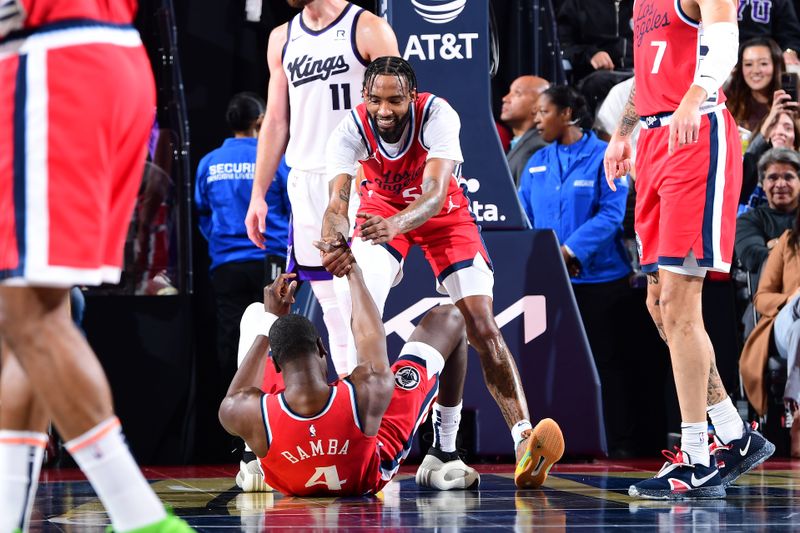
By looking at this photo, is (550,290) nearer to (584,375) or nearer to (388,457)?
(584,375)

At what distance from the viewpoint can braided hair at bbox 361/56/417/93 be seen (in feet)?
15.6

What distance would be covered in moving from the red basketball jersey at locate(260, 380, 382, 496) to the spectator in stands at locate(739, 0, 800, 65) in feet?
20.0

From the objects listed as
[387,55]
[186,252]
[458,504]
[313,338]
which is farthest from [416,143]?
[186,252]

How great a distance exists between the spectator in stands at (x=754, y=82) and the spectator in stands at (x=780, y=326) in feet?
4.67

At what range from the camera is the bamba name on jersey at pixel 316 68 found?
5.34 meters

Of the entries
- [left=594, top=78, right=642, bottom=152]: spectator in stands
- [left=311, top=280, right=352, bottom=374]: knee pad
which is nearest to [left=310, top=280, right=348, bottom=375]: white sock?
[left=311, top=280, right=352, bottom=374]: knee pad

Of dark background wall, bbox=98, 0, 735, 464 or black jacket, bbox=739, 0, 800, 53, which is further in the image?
black jacket, bbox=739, 0, 800, 53

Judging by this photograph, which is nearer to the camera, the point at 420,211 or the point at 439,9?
the point at 420,211

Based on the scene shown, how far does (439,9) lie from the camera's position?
6152mm

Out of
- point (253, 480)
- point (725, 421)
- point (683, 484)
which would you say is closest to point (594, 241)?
point (725, 421)

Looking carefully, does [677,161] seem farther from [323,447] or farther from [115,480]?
[115,480]

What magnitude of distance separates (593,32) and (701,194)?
200 inches

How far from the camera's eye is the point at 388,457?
4465 millimetres

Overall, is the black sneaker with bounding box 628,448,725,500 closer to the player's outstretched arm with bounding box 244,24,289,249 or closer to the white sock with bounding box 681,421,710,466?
the white sock with bounding box 681,421,710,466
